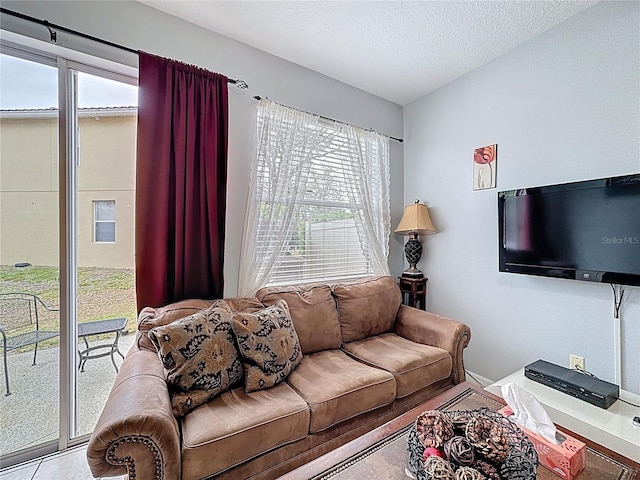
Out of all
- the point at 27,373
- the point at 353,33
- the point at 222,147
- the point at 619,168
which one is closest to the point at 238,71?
the point at 222,147

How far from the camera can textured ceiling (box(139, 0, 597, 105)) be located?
1.85 meters

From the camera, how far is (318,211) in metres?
2.66

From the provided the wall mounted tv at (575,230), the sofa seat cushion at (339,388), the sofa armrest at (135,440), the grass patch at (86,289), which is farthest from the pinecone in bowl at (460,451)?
the grass patch at (86,289)

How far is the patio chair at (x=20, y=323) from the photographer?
1.63m

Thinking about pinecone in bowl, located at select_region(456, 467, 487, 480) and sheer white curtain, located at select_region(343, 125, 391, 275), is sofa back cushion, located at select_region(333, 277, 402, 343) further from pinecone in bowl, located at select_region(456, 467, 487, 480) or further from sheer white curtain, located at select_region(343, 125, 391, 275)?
pinecone in bowl, located at select_region(456, 467, 487, 480)

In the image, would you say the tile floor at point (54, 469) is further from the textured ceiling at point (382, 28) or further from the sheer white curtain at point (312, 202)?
the textured ceiling at point (382, 28)

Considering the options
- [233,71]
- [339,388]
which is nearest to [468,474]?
[339,388]

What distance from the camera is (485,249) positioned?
8.18ft

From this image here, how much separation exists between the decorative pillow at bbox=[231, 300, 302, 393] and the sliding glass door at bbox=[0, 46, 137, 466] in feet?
3.02

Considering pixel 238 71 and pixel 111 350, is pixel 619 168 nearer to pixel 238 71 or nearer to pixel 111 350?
pixel 238 71

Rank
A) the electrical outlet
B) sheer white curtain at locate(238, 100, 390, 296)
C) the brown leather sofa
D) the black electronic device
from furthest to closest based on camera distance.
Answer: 1. sheer white curtain at locate(238, 100, 390, 296)
2. the electrical outlet
3. the black electronic device
4. the brown leather sofa

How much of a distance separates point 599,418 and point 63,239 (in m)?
3.05

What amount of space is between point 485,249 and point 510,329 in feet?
2.14

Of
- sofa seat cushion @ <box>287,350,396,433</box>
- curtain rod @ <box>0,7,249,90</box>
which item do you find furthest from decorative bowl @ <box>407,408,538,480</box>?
curtain rod @ <box>0,7,249,90</box>
